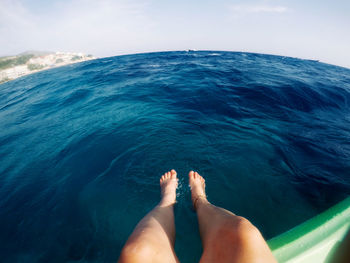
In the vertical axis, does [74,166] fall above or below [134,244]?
below

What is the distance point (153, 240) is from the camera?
1.03m

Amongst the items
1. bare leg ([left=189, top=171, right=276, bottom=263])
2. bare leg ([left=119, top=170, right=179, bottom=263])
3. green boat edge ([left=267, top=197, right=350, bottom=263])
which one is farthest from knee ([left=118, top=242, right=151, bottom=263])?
green boat edge ([left=267, top=197, right=350, bottom=263])

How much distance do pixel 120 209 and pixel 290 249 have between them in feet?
6.06

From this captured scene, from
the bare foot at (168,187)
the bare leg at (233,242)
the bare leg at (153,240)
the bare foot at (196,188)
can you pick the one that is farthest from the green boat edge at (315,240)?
the bare foot at (168,187)

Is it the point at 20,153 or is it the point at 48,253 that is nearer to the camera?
the point at 48,253

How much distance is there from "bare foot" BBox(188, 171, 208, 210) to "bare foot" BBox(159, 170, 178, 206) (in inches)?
10.2

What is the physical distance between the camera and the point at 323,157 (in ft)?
8.31

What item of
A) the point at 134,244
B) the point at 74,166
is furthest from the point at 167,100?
the point at 134,244

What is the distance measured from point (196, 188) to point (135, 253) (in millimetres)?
1279

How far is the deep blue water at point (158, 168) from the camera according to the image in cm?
174

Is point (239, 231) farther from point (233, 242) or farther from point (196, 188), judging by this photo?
point (196, 188)

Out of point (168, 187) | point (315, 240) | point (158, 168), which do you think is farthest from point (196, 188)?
point (315, 240)

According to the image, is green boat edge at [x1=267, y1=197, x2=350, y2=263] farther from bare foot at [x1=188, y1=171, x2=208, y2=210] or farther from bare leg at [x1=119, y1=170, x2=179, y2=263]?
bare foot at [x1=188, y1=171, x2=208, y2=210]

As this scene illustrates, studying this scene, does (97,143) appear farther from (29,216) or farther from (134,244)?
(134,244)
